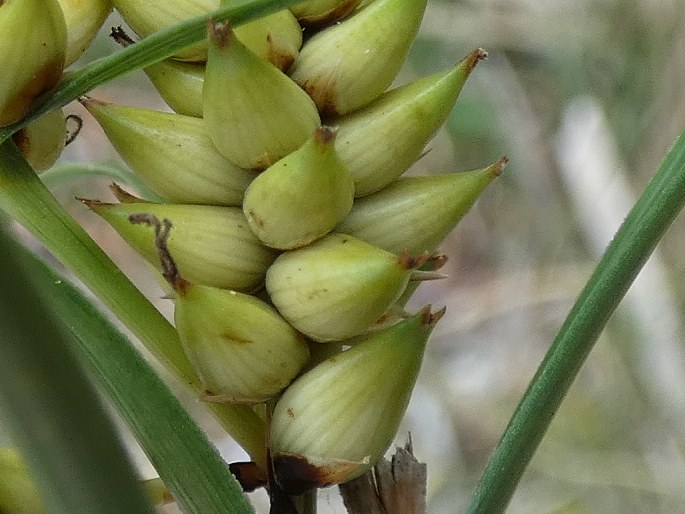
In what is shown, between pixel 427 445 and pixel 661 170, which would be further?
pixel 427 445

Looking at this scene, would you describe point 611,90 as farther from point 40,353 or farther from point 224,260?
point 40,353

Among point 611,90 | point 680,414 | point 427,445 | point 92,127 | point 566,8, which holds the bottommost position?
point 680,414

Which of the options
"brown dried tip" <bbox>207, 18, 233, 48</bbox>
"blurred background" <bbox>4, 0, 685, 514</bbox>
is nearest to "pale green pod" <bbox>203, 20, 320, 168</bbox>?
"brown dried tip" <bbox>207, 18, 233, 48</bbox>

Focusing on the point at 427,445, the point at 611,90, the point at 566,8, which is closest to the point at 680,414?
the point at 427,445

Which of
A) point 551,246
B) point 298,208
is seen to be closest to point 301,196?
point 298,208

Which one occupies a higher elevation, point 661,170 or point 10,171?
point 10,171

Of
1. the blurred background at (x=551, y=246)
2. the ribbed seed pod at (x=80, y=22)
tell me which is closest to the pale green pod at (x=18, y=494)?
the ribbed seed pod at (x=80, y=22)

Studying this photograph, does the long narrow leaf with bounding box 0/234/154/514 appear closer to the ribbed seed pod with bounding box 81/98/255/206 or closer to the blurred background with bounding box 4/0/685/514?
the ribbed seed pod with bounding box 81/98/255/206

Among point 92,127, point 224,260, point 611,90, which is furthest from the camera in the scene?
point 92,127
